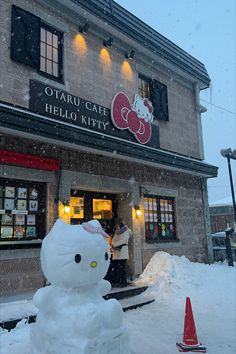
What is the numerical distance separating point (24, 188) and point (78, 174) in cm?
156

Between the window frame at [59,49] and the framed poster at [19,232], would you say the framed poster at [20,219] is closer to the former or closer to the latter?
the framed poster at [19,232]

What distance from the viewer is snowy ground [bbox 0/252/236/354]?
5590 millimetres

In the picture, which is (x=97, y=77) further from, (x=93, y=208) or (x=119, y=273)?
(x=119, y=273)

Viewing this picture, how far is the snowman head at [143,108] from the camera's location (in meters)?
11.4

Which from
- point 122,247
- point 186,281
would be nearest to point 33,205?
point 122,247

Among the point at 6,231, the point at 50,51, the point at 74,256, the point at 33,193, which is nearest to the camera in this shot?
the point at 74,256

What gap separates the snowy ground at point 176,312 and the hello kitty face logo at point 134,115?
3828 mm

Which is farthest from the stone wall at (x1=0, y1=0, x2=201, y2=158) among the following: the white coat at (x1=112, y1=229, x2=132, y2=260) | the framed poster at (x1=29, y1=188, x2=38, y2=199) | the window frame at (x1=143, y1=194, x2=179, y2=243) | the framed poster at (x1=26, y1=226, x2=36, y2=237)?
the white coat at (x1=112, y1=229, x2=132, y2=260)

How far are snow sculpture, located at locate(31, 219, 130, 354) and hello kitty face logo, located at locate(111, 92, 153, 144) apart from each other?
6.59 metres

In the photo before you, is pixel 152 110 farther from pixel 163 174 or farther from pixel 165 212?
pixel 165 212

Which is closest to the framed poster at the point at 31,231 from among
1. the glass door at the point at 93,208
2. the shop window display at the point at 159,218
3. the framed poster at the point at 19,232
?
the framed poster at the point at 19,232

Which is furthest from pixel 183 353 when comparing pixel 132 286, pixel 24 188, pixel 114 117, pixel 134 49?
pixel 134 49

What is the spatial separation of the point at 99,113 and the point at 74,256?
6653mm

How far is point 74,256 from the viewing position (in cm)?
410
